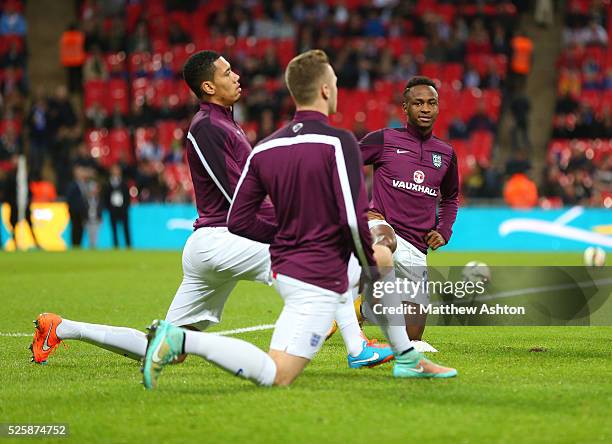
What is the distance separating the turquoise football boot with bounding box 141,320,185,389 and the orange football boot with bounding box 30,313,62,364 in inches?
62.0

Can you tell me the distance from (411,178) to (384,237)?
3.66ft

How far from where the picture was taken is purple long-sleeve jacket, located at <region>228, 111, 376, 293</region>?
19.0 ft

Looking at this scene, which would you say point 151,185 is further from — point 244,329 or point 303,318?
point 303,318

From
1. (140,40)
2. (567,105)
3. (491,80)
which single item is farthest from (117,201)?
(567,105)

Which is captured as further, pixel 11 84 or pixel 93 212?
pixel 11 84

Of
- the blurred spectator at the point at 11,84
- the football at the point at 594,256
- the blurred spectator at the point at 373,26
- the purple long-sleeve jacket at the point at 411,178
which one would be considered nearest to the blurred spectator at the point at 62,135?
the blurred spectator at the point at 11,84

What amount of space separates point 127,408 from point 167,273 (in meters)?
10.8

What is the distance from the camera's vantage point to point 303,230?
5938mm

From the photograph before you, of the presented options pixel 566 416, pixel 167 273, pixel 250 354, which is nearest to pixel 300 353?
pixel 250 354

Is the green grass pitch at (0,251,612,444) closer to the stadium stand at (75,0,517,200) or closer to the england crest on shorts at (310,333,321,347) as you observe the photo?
the england crest on shorts at (310,333,321,347)

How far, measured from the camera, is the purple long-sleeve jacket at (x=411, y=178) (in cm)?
818

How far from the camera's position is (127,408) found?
567cm

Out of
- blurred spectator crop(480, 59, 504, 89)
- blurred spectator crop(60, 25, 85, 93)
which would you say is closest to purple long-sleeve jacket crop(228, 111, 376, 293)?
blurred spectator crop(480, 59, 504, 89)

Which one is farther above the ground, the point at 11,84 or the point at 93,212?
the point at 11,84
